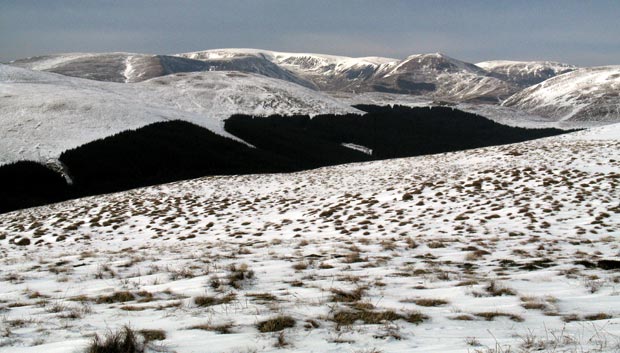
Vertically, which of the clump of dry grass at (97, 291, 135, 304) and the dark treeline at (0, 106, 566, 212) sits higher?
the clump of dry grass at (97, 291, 135, 304)

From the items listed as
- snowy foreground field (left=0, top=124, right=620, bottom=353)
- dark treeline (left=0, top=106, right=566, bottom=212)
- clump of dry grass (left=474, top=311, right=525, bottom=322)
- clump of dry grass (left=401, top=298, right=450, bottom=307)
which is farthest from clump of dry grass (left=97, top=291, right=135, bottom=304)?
dark treeline (left=0, top=106, right=566, bottom=212)

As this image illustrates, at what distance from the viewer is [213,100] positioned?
158m

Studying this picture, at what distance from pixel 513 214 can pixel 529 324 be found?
1266 centimetres

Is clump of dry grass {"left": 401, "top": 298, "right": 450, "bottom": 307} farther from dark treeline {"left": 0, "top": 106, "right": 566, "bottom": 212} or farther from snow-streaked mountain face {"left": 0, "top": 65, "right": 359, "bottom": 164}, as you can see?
snow-streaked mountain face {"left": 0, "top": 65, "right": 359, "bottom": 164}

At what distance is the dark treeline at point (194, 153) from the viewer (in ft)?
179

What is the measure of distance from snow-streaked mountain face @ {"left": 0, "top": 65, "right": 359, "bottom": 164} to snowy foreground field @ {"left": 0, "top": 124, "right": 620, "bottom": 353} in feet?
153

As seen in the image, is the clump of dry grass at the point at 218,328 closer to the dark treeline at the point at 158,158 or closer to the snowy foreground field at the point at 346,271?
the snowy foreground field at the point at 346,271

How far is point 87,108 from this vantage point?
82.9 metres

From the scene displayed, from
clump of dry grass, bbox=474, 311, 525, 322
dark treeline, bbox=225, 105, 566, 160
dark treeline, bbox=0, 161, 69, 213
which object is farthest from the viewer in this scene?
dark treeline, bbox=225, 105, 566, 160

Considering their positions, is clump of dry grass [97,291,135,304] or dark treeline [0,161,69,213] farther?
dark treeline [0,161,69,213]

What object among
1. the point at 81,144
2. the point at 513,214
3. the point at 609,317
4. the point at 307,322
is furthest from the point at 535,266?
the point at 81,144

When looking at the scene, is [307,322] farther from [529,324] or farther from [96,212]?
[96,212]

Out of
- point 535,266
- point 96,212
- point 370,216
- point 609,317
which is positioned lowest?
point 96,212

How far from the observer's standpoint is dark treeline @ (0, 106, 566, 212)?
179 ft
